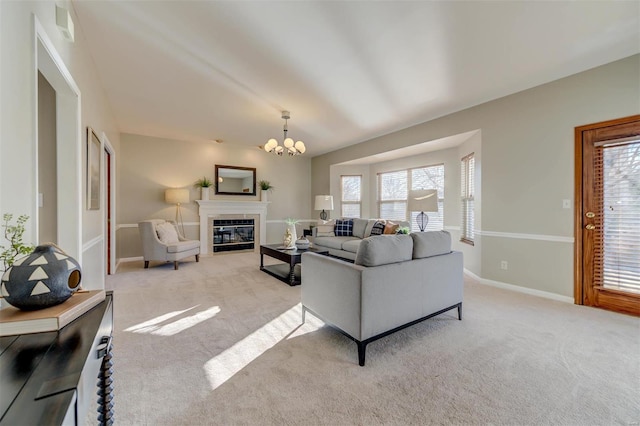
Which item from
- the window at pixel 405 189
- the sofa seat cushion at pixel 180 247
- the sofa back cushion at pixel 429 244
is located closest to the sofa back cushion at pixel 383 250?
the sofa back cushion at pixel 429 244

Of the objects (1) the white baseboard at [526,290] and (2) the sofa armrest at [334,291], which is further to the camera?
(1) the white baseboard at [526,290]

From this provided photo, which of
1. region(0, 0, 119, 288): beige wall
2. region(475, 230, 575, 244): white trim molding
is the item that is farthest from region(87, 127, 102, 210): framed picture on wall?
region(475, 230, 575, 244): white trim molding

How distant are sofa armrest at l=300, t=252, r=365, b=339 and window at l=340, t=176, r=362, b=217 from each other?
184 inches

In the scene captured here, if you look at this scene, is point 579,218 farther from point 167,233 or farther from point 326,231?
point 167,233

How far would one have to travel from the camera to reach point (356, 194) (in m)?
7.16

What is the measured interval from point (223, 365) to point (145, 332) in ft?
3.20

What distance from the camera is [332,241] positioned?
516 centimetres

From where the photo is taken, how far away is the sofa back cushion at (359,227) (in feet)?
18.0

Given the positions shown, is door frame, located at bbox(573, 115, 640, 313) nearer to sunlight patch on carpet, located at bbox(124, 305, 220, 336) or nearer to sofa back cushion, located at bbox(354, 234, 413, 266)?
sofa back cushion, located at bbox(354, 234, 413, 266)

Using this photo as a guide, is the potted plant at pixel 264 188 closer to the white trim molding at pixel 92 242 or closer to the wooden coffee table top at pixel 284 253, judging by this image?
the wooden coffee table top at pixel 284 253

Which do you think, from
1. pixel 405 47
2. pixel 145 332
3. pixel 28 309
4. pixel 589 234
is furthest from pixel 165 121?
pixel 589 234

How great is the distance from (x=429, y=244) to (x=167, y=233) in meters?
4.57

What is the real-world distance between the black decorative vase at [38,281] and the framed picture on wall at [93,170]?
209 cm

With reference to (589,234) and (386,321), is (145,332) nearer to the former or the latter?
(386,321)
